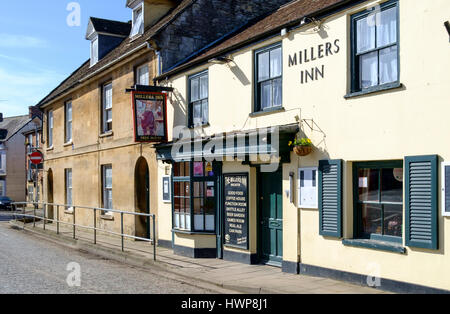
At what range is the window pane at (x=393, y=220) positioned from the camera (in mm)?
8758

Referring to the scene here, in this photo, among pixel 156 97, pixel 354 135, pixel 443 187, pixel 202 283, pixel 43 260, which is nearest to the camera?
pixel 443 187

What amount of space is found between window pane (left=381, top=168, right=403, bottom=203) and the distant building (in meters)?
44.8

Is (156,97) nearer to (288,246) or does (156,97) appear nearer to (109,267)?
(109,267)

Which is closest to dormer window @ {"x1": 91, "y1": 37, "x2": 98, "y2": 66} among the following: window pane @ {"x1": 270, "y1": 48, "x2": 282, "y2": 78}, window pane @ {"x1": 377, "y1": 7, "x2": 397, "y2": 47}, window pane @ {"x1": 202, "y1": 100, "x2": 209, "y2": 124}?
window pane @ {"x1": 202, "y1": 100, "x2": 209, "y2": 124}

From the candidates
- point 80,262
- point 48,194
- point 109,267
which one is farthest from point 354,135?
point 48,194

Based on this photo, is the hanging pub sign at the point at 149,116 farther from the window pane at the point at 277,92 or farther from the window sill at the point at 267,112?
the window pane at the point at 277,92

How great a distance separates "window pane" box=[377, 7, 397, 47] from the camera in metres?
8.69

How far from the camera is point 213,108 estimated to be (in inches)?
530

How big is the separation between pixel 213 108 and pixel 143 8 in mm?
7475

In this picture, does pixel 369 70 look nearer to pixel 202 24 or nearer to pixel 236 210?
pixel 236 210

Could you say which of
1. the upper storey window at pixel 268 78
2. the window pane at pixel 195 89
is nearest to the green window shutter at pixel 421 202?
the upper storey window at pixel 268 78

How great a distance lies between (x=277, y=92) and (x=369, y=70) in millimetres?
2620

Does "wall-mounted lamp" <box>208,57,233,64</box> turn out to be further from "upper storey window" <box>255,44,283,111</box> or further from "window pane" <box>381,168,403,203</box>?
"window pane" <box>381,168,403,203</box>
